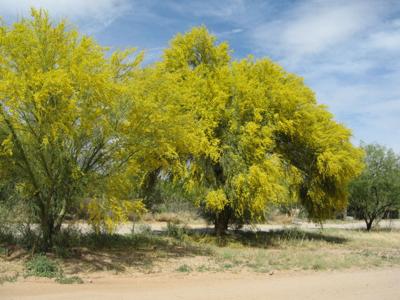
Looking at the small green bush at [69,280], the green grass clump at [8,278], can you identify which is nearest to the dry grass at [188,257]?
the green grass clump at [8,278]

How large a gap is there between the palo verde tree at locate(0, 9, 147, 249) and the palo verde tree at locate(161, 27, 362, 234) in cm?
540

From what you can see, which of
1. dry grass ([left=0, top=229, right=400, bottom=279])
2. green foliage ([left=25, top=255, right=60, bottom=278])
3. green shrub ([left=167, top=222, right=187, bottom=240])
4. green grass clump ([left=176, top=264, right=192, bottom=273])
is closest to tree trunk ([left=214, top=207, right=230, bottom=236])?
dry grass ([left=0, top=229, right=400, bottom=279])

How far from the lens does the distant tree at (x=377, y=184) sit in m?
33.4

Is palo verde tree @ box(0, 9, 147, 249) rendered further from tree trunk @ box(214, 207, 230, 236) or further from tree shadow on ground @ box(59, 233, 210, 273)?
tree trunk @ box(214, 207, 230, 236)

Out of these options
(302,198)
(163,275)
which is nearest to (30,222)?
(163,275)

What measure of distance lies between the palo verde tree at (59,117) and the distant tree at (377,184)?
2425 centimetres

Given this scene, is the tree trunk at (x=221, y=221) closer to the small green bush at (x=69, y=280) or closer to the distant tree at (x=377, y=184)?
the small green bush at (x=69, y=280)

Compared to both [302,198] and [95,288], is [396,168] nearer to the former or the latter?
[302,198]

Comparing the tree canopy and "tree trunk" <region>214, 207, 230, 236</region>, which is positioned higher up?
the tree canopy

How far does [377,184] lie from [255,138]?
57.7ft

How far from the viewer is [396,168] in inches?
1337

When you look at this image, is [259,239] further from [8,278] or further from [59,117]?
[8,278]

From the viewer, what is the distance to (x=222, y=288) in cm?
1068

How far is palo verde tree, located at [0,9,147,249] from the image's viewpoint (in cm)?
1193
